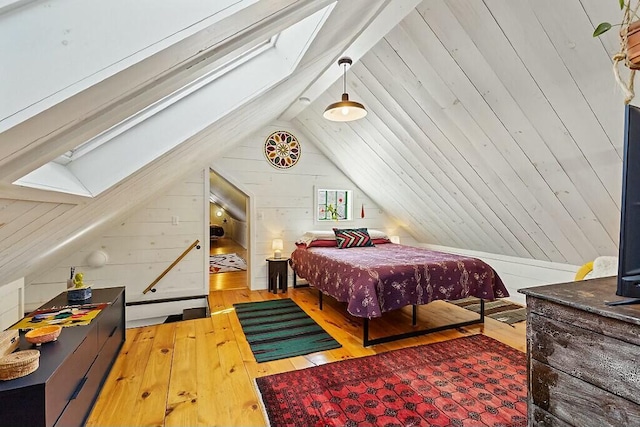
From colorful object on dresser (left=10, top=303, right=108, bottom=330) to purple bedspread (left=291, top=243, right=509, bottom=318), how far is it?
5.90 ft

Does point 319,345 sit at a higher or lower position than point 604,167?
lower

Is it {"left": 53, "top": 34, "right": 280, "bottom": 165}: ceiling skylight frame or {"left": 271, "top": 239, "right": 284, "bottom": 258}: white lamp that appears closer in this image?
{"left": 53, "top": 34, "right": 280, "bottom": 165}: ceiling skylight frame

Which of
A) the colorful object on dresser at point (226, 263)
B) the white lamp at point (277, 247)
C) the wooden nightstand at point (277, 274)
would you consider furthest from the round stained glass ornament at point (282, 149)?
the colorful object on dresser at point (226, 263)

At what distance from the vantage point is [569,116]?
2.02 metres

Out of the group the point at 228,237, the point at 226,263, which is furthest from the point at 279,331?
the point at 228,237

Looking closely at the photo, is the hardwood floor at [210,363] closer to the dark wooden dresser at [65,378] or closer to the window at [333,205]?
the dark wooden dresser at [65,378]

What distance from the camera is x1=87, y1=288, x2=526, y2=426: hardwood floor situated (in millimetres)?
1752

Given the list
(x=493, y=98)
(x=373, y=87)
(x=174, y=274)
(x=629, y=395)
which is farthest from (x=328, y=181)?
(x=629, y=395)

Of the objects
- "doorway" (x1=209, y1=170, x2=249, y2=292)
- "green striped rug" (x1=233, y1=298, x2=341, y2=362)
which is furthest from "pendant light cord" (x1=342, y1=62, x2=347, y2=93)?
"green striped rug" (x1=233, y1=298, x2=341, y2=362)

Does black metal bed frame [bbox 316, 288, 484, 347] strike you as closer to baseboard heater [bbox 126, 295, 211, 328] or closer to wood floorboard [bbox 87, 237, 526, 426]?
wood floorboard [bbox 87, 237, 526, 426]

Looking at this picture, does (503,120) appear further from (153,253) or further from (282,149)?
(153,253)

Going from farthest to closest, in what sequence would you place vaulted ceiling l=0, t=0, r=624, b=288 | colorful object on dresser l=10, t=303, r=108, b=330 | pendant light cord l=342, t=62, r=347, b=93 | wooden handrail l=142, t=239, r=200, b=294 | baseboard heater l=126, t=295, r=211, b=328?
wooden handrail l=142, t=239, r=200, b=294 → baseboard heater l=126, t=295, r=211, b=328 → pendant light cord l=342, t=62, r=347, b=93 → colorful object on dresser l=10, t=303, r=108, b=330 → vaulted ceiling l=0, t=0, r=624, b=288

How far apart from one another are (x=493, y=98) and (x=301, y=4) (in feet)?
6.13

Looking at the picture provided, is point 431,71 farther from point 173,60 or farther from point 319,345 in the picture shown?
point 319,345
